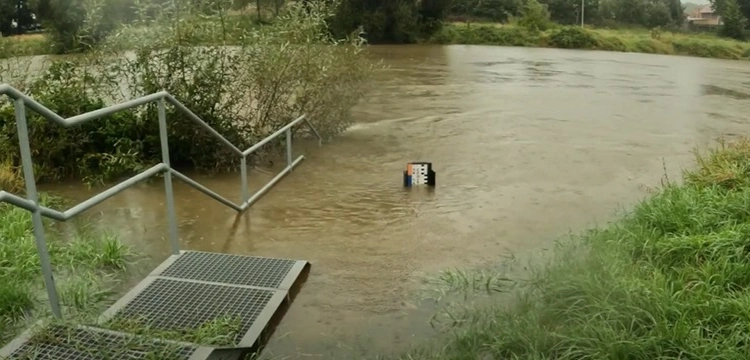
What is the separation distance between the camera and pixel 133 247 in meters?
4.38

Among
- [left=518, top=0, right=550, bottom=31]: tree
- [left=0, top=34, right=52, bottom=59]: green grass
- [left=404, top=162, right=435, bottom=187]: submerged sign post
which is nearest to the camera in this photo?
[left=404, top=162, right=435, bottom=187]: submerged sign post

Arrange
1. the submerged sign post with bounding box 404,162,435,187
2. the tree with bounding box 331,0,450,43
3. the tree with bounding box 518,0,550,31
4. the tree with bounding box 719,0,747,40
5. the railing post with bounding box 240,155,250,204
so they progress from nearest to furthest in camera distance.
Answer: the railing post with bounding box 240,155,250,204 → the submerged sign post with bounding box 404,162,435,187 → the tree with bounding box 331,0,450,43 → the tree with bounding box 518,0,550,31 → the tree with bounding box 719,0,747,40

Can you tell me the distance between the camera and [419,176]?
6.29 metres

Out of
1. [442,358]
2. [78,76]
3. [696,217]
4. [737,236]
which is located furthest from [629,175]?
[78,76]

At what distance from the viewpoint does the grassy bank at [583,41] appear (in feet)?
102

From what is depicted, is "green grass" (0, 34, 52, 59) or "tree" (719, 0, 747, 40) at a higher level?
"tree" (719, 0, 747, 40)

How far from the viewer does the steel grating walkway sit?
2.76 metres

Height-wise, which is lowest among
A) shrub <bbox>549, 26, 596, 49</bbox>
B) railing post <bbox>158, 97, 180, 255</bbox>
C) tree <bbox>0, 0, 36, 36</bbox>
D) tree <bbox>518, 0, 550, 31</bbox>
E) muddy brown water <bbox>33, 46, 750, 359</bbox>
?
muddy brown water <bbox>33, 46, 750, 359</bbox>

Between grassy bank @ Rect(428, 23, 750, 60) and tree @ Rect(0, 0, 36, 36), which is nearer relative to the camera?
tree @ Rect(0, 0, 36, 36)

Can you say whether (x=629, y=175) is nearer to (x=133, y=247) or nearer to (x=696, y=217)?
(x=696, y=217)

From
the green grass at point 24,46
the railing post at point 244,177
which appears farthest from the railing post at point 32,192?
the green grass at point 24,46

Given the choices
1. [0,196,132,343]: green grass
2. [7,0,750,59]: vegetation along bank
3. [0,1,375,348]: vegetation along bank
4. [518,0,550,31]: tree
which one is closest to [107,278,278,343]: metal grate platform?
[0,196,132,343]: green grass

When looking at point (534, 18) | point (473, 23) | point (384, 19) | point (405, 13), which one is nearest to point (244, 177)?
point (384, 19)

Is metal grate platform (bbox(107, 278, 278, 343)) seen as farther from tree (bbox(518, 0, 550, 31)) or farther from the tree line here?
tree (bbox(518, 0, 550, 31))
